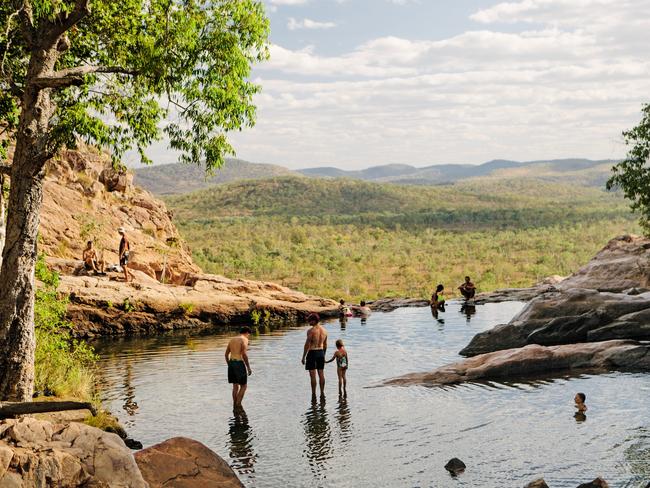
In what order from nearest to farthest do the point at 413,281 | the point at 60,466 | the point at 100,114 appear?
1. the point at 60,466
2. the point at 100,114
3. the point at 413,281

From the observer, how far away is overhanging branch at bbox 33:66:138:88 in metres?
14.6

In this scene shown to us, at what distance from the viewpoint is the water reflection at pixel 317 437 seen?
45.3 ft

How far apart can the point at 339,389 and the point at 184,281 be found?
23003 mm

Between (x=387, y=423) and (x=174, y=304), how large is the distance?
68.7ft

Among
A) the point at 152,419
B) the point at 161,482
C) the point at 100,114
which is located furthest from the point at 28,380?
the point at 100,114

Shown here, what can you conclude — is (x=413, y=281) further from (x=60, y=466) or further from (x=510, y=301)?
(x=60, y=466)

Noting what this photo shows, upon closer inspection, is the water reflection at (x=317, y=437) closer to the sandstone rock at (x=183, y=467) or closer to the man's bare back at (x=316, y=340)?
the man's bare back at (x=316, y=340)

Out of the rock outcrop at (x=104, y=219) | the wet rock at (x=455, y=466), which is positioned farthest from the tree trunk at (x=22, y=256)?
the rock outcrop at (x=104, y=219)

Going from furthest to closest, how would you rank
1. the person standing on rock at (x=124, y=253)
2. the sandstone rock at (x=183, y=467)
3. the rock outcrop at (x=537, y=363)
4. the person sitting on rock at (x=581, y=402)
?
1. the person standing on rock at (x=124, y=253)
2. the rock outcrop at (x=537, y=363)
3. the person sitting on rock at (x=581, y=402)
4. the sandstone rock at (x=183, y=467)

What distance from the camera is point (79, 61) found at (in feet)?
59.2

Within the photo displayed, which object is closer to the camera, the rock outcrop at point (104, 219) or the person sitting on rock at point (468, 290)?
the rock outcrop at point (104, 219)

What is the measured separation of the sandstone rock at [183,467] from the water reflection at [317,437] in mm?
1937

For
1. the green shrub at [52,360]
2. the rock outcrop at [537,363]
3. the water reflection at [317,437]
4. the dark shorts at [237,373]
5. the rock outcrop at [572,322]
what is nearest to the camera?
the water reflection at [317,437]

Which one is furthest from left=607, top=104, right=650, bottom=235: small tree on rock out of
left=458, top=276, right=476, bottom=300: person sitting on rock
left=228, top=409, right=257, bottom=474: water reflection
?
left=228, top=409, right=257, bottom=474: water reflection
